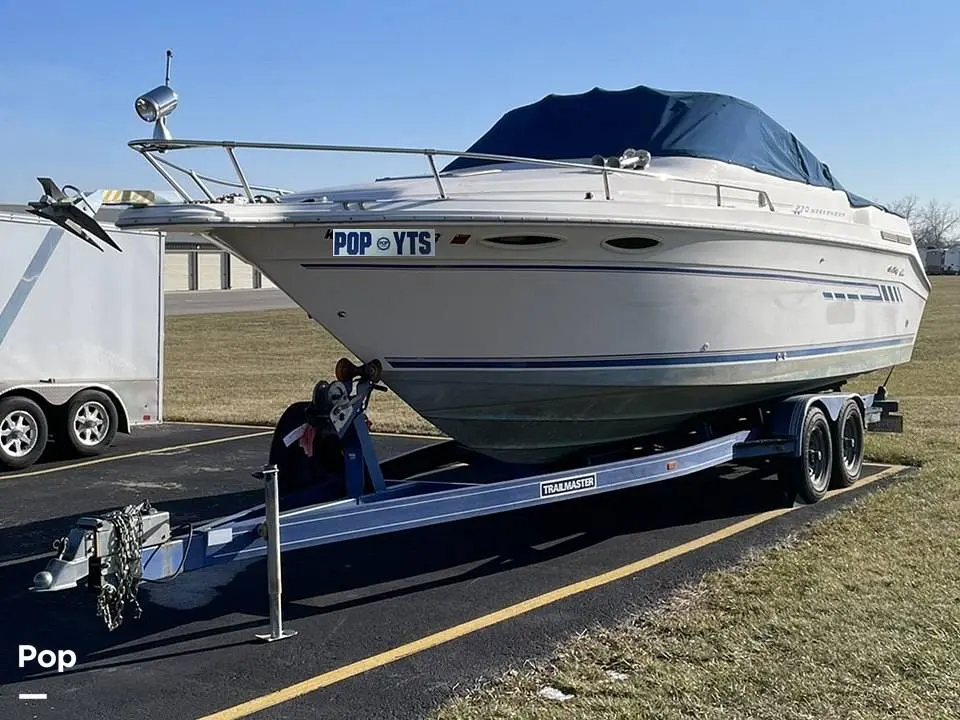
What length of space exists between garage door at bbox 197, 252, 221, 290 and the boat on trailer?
5168cm

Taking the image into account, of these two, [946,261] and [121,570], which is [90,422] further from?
[946,261]

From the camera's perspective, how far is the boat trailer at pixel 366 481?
458 centimetres

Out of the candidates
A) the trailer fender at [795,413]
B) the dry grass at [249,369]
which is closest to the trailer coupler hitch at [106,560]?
the trailer fender at [795,413]

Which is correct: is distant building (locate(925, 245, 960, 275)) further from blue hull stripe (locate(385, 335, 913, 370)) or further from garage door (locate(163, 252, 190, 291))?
blue hull stripe (locate(385, 335, 913, 370))

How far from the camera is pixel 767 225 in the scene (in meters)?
6.93

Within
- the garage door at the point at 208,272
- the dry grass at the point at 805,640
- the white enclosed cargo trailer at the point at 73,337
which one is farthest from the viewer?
the garage door at the point at 208,272

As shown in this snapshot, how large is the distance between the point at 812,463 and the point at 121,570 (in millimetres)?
5105

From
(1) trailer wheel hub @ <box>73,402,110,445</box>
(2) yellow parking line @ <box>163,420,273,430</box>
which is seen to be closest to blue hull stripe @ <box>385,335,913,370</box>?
(1) trailer wheel hub @ <box>73,402,110,445</box>

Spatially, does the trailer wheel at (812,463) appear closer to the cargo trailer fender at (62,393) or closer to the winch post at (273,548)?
the winch post at (273,548)

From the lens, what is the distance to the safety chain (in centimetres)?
452

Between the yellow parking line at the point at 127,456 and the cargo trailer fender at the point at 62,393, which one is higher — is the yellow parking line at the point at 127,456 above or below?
below

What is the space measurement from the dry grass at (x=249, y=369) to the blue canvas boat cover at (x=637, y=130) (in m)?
4.25

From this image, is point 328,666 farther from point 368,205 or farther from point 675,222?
point 675,222

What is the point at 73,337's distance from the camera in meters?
10.3
